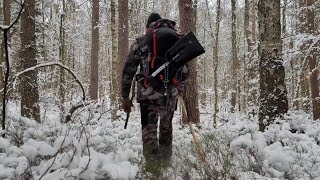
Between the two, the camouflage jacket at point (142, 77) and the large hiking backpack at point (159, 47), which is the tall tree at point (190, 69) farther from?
the large hiking backpack at point (159, 47)

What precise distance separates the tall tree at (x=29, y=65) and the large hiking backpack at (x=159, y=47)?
135 inches

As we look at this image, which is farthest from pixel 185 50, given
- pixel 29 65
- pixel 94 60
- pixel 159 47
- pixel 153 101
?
pixel 94 60

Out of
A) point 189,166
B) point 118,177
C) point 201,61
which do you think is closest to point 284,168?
point 189,166

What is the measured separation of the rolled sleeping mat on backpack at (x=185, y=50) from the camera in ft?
15.5

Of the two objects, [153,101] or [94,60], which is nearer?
[153,101]

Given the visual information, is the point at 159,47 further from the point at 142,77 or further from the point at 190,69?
the point at 190,69

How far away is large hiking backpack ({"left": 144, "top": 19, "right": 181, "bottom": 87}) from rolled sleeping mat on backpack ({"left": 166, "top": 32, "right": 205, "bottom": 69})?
0.41 feet

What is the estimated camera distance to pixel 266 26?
19.8 ft

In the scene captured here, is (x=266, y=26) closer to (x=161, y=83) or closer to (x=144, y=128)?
(x=161, y=83)

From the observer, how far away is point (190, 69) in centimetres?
995

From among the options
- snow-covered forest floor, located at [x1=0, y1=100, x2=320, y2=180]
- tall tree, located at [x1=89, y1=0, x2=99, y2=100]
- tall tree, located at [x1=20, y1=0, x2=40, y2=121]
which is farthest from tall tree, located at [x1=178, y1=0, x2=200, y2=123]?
tall tree, located at [x1=89, y1=0, x2=99, y2=100]

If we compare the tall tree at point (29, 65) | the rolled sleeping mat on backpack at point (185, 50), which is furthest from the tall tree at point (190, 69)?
the rolled sleeping mat on backpack at point (185, 50)

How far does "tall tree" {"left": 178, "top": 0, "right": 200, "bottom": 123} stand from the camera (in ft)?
32.3

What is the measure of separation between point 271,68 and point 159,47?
6.78 feet
